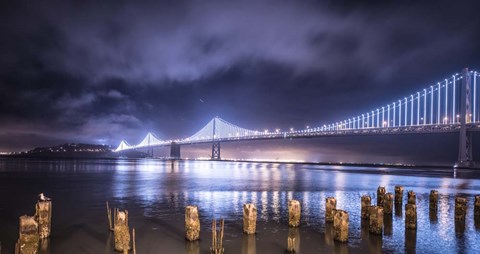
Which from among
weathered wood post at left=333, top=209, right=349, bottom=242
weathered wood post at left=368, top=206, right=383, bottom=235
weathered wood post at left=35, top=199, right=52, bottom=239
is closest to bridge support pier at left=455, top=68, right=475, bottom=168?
weathered wood post at left=368, top=206, right=383, bottom=235

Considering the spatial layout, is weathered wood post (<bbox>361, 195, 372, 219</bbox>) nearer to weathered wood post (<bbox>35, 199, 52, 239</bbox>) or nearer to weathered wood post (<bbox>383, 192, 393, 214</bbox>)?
weathered wood post (<bbox>383, 192, 393, 214</bbox>)

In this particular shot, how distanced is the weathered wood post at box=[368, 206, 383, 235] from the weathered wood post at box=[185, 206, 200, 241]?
544 cm

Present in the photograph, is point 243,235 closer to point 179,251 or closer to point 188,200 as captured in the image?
point 179,251

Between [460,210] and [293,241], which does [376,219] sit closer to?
[293,241]

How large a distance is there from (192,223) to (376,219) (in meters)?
5.70

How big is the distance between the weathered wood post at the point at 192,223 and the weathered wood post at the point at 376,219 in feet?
17.8

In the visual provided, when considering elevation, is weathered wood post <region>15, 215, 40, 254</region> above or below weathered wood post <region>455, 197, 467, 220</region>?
above

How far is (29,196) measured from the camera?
891 inches

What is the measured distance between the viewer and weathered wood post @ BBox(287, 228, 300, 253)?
10.6 meters

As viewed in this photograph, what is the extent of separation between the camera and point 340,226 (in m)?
11.2

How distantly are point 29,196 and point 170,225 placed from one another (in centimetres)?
1314

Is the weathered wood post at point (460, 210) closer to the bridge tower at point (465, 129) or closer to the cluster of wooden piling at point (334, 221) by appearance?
the cluster of wooden piling at point (334, 221)

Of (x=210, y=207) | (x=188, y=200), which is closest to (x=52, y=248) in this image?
(x=210, y=207)

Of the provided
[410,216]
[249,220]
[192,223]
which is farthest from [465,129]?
[192,223]
